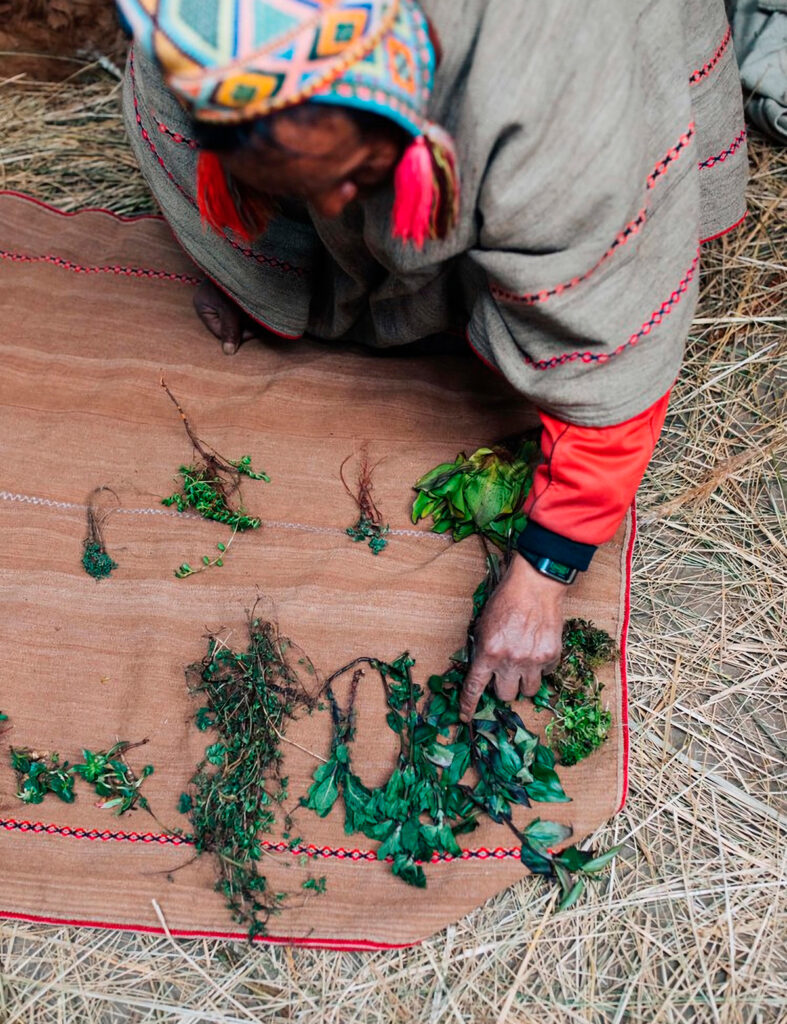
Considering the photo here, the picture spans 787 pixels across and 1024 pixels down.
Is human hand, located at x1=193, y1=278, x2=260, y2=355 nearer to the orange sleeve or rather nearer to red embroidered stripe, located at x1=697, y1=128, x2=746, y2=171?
the orange sleeve

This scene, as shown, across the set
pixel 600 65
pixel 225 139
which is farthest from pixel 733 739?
pixel 225 139

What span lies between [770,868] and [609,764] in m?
0.35

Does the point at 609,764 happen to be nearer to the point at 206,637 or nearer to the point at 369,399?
the point at 206,637

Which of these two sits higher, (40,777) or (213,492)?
(213,492)

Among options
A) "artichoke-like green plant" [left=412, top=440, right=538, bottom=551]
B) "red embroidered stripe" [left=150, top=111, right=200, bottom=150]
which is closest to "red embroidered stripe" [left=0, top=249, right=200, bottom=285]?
"red embroidered stripe" [left=150, top=111, right=200, bottom=150]

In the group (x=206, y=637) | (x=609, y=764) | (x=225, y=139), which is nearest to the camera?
(x=225, y=139)

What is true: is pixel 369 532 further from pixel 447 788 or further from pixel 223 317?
pixel 223 317

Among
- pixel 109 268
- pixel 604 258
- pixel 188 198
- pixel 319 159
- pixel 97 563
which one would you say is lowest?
pixel 97 563

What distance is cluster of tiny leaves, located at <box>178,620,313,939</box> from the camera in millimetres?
1803

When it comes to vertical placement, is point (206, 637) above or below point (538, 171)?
below

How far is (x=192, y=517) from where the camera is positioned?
224cm

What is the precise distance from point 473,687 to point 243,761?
1.54 ft

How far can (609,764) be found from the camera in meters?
1.92

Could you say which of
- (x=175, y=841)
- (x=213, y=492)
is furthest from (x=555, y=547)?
(x=175, y=841)
